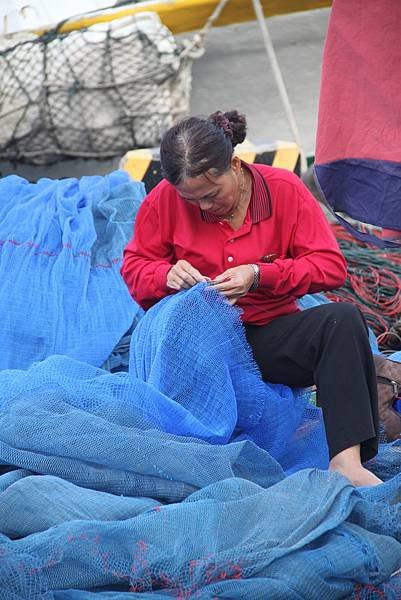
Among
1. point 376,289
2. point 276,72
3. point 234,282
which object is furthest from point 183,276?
point 276,72

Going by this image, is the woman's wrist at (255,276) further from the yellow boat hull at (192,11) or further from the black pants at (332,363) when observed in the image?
the yellow boat hull at (192,11)

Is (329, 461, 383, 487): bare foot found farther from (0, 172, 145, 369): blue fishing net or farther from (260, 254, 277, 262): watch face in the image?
(0, 172, 145, 369): blue fishing net

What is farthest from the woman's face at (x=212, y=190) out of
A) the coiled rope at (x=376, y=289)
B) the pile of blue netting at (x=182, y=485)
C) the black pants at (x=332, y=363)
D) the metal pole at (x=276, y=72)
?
the metal pole at (x=276, y=72)

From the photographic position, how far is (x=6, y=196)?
203 inches

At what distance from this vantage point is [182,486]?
2965 mm

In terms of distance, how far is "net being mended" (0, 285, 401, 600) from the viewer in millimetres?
2555

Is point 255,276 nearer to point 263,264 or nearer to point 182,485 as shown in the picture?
point 263,264

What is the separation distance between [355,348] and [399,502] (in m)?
0.57

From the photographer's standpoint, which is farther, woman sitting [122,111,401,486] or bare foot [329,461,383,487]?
woman sitting [122,111,401,486]

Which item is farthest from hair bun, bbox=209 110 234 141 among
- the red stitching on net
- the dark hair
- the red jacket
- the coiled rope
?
the coiled rope

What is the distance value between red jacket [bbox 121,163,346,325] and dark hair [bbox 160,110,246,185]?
0.23m

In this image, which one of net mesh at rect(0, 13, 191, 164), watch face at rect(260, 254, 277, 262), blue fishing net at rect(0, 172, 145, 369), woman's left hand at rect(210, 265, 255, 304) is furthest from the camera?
net mesh at rect(0, 13, 191, 164)

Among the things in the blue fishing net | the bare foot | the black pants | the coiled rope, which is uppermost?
the black pants

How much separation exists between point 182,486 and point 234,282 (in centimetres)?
80
